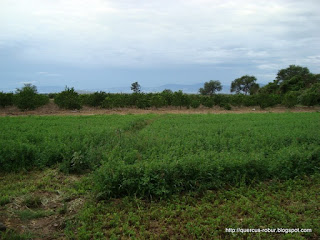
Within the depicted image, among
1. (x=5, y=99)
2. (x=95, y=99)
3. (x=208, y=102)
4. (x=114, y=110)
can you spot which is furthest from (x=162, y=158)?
(x=208, y=102)

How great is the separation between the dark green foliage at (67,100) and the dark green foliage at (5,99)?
3.66 meters

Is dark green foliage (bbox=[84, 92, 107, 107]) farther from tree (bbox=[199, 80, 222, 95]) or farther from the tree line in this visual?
tree (bbox=[199, 80, 222, 95])

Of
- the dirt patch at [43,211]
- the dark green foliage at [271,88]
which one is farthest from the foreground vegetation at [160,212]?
the dark green foliage at [271,88]

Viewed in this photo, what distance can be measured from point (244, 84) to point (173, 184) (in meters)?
58.3

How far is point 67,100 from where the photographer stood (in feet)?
71.8

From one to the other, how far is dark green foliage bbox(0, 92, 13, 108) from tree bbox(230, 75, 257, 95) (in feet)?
157

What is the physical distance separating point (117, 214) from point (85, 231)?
0.71 metres

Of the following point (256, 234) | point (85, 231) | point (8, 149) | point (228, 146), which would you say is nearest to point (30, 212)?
point (85, 231)

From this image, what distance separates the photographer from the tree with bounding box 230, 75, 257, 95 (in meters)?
57.4

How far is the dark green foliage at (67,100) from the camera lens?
2197cm

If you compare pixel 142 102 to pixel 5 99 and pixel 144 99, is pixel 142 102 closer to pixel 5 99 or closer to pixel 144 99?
pixel 144 99

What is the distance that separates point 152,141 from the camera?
8.11m

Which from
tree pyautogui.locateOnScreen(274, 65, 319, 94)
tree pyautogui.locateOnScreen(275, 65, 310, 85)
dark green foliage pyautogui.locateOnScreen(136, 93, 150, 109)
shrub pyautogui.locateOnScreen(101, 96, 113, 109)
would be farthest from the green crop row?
tree pyautogui.locateOnScreen(275, 65, 310, 85)

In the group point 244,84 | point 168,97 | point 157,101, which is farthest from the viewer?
point 244,84
